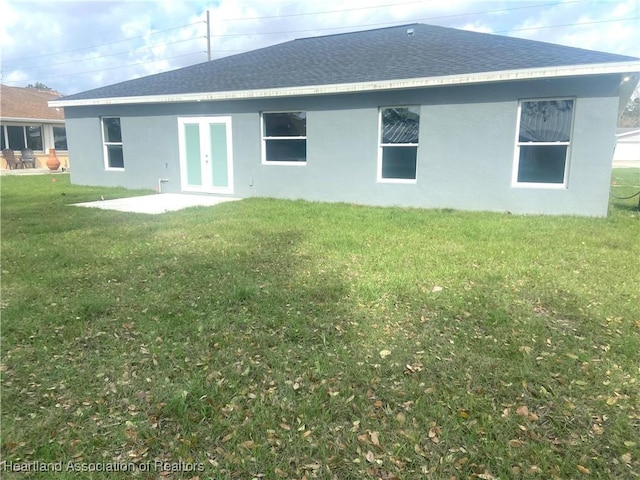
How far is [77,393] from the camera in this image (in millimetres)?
2996

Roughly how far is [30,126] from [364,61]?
21.2 metres

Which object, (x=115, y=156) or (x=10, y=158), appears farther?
(x=10, y=158)

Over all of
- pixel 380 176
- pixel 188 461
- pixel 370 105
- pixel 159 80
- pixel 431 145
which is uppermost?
pixel 159 80

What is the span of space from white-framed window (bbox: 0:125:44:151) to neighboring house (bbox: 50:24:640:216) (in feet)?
39.1

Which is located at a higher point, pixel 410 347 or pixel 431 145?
pixel 431 145

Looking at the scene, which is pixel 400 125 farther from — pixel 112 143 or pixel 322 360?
pixel 112 143

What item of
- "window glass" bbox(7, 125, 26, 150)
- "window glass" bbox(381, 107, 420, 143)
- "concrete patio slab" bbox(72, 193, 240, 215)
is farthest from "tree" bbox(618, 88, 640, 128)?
"window glass" bbox(7, 125, 26, 150)

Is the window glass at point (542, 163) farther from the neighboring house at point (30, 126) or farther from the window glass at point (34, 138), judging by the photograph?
the window glass at point (34, 138)

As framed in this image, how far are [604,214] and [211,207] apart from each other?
8.44m

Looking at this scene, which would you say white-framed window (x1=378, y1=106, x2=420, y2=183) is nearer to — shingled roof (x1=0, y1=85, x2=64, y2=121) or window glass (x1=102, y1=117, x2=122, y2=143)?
window glass (x1=102, y1=117, x2=122, y2=143)

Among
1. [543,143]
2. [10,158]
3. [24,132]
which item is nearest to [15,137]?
[24,132]

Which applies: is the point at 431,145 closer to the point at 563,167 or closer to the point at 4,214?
the point at 563,167

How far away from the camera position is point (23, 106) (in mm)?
24703

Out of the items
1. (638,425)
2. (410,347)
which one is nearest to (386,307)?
(410,347)
